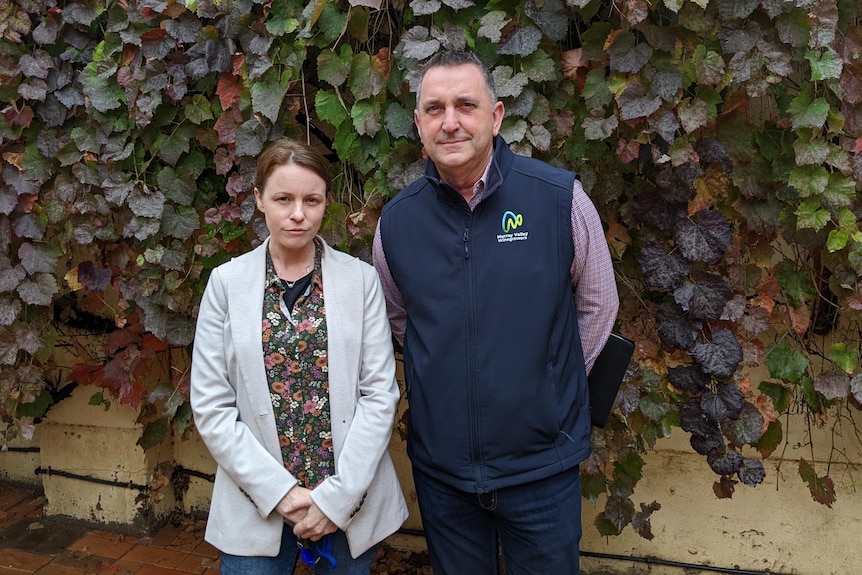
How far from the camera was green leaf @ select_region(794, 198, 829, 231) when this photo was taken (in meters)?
2.00

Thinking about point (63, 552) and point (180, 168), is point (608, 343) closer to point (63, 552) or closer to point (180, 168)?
point (180, 168)

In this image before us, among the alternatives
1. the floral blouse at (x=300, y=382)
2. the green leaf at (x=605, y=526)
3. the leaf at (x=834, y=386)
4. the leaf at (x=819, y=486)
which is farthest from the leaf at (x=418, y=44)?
the leaf at (x=819, y=486)

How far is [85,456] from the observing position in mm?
3371

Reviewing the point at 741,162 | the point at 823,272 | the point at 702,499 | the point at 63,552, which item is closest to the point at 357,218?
the point at 741,162

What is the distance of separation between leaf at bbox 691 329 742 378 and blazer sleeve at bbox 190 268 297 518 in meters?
1.20

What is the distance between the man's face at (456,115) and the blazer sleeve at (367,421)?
1.22 ft

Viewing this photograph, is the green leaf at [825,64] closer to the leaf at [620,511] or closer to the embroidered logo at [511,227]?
the embroidered logo at [511,227]

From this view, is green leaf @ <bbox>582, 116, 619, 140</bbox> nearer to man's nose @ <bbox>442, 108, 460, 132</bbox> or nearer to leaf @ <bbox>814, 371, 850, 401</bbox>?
man's nose @ <bbox>442, 108, 460, 132</bbox>

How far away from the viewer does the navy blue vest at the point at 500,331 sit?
1.76m

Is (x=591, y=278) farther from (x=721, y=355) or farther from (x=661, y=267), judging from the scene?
(x=721, y=355)

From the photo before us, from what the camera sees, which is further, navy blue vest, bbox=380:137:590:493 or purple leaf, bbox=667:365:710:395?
purple leaf, bbox=667:365:710:395

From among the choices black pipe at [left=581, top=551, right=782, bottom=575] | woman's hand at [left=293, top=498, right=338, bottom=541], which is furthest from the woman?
black pipe at [left=581, top=551, right=782, bottom=575]

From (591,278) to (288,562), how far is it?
Result: 1077 mm

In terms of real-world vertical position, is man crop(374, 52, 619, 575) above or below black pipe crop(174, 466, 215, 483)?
above
